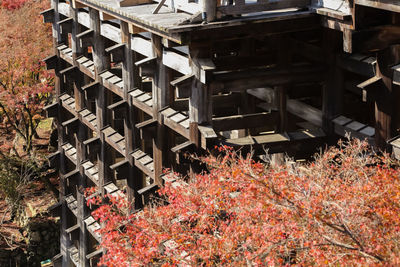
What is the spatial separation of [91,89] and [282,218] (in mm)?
11151

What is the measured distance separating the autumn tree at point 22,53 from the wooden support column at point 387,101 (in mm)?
18495

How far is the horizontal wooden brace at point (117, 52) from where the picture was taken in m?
17.4

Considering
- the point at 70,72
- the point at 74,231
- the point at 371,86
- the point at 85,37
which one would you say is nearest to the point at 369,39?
the point at 371,86

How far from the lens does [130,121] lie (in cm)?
1809

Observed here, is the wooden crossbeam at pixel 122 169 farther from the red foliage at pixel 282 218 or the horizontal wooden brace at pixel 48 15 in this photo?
the horizontal wooden brace at pixel 48 15

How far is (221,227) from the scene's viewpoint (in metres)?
11.9

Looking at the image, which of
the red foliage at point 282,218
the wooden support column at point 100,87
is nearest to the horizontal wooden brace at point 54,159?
the wooden support column at point 100,87

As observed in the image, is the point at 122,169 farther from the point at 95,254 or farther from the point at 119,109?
the point at 95,254

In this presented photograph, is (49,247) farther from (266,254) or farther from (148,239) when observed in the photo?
(266,254)

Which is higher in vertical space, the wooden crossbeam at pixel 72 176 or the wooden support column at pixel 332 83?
the wooden support column at pixel 332 83

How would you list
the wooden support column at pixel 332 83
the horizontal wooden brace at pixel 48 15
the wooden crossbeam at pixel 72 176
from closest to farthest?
the wooden support column at pixel 332 83 < the wooden crossbeam at pixel 72 176 < the horizontal wooden brace at pixel 48 15

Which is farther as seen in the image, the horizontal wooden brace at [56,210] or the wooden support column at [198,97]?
the horizontal wooden brace at [56,210]

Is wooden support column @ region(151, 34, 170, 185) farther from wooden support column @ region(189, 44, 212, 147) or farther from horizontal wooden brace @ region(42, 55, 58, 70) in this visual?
horizontal wooden brace @ region(42, 55, 58, 70)

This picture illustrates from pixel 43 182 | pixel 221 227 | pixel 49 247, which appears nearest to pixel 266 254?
pixel 221 227
